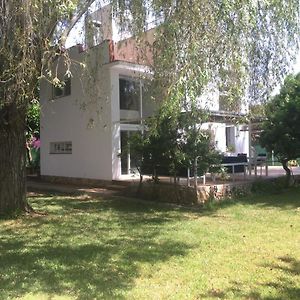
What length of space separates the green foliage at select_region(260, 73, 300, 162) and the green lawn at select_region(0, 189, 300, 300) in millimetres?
3192

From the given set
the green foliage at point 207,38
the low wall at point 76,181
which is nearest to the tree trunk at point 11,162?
the green foliage at point 207,38

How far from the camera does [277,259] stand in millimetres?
7016

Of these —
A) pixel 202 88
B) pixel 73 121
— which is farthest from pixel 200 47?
pixel 73 121

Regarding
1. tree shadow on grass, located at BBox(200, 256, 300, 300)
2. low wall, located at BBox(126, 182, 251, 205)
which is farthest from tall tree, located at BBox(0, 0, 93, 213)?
tree shadow on grass, located at BBox(200, 256, 300, 300)

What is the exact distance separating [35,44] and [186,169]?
5.85 meters

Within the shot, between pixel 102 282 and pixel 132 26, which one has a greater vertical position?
pixel 132 26

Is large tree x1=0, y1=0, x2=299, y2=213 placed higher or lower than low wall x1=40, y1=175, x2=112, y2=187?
higher

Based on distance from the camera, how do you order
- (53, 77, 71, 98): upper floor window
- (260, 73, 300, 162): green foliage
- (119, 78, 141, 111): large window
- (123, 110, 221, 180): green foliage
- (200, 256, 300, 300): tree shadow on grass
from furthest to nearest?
1. (53, 77, 71, 98): upper floor window
2. (119, 78, 141, 111): large window
3. (260, 73, 300, 162): green foliage
4. (123, 110, 221, 180): green foliage
5. (200, 256, 300, 300): tree shadow on grass

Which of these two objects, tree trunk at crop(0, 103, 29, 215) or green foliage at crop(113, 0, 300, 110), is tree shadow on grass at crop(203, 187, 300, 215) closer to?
tree trunk at crop(0, 103, 29, 215)

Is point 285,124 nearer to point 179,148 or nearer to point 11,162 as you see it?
point 179,148

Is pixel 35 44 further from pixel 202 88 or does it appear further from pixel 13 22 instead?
pixel 202 88

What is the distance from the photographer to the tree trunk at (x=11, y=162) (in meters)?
10.7

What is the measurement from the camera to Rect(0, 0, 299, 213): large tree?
723cm

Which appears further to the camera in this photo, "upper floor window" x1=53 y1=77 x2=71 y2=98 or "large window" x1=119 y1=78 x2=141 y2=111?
"upper floor window" x1=53 y1=77 x2=71 y2=98
